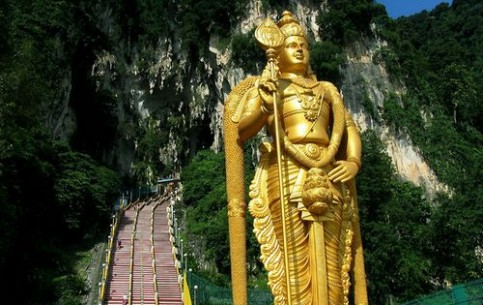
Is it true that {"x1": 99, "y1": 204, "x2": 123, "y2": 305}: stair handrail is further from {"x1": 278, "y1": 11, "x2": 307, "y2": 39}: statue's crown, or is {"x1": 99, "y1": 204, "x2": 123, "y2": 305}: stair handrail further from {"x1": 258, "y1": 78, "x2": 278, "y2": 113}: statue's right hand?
{"x1": 258, "y1": 78, "x2": 278, "y2": 113}: statue's right hand

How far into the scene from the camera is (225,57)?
24766mm

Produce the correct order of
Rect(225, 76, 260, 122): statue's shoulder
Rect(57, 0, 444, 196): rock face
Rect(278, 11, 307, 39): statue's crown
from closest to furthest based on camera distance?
Rect(225, 76, 260, 122): statue's shoulder < Rect(278, 11, 307, 39): statue's crown < Rect(57, 0, 444, 196): rock face

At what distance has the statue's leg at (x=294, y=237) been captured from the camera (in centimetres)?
454

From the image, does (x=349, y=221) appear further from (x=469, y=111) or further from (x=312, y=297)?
(x=469, y=111)

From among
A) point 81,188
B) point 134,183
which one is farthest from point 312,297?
point 134,183

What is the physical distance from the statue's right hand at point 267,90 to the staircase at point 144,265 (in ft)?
24.3

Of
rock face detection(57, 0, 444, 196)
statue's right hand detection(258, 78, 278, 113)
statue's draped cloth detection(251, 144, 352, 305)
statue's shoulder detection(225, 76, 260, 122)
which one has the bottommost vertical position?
statue's draped cloth detection(251, 144, 352, 305)

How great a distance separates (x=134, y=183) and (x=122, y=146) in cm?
173

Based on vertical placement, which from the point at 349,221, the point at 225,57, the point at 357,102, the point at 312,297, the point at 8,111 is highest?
the point at 225,57

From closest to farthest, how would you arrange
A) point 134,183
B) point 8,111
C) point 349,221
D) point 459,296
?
point 349,221 → point 459,296 → point 8,111 → point 134,183

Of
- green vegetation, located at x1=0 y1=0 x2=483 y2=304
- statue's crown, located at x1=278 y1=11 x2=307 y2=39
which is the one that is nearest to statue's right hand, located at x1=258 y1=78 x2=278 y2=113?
statue's crown, located at x1=278 y1=11 x2=307 y2=39

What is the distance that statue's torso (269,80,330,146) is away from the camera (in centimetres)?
493

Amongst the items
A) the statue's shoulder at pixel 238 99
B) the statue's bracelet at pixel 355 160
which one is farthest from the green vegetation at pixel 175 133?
→ the statue's bracelet at pixel 355 160

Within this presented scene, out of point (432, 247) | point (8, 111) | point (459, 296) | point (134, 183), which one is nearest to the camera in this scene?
point (459, 296)
